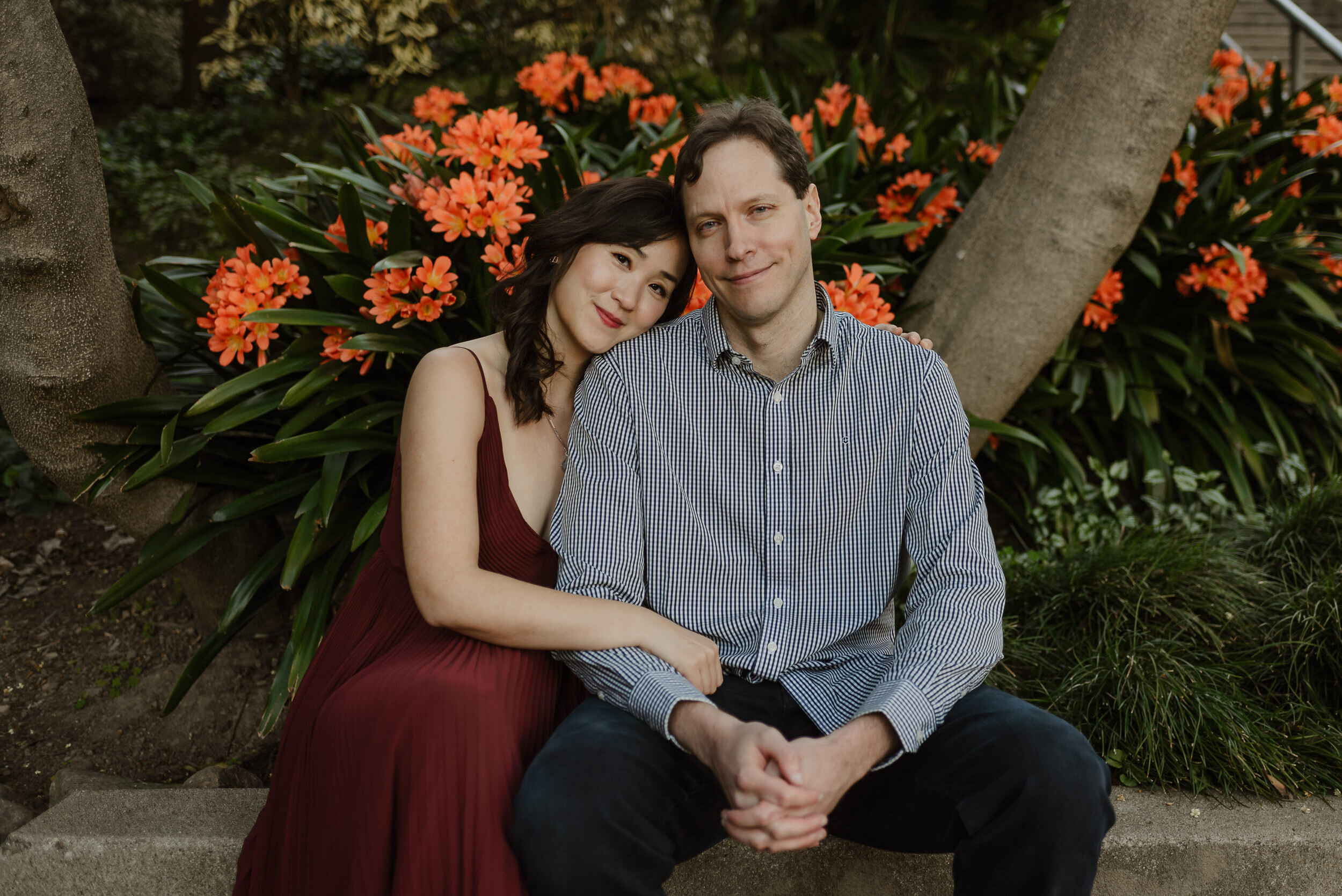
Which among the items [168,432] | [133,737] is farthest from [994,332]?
[133,737]

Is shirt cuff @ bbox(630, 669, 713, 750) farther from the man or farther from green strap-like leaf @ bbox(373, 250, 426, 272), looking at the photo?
green strap-like leaf @ bbox(373, 250, 426, 272)

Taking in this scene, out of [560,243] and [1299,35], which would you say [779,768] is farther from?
[1299,35]

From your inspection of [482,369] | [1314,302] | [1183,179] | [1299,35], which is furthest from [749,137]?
[1299,35]

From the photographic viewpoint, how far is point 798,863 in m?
2.09

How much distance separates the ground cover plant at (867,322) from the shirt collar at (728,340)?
1.43ft

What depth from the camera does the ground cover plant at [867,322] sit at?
254 cm

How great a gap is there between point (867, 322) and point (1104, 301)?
1217 mm

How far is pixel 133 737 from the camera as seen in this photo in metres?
2.76

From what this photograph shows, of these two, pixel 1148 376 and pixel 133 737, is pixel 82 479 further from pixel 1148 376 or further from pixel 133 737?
pixel 1148 376

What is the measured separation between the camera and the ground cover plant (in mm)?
2535

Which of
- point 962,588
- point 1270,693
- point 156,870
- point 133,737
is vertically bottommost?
point 133,737

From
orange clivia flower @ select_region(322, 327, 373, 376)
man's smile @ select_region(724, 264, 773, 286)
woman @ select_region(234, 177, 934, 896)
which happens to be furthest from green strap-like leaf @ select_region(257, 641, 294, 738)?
man's smile @ select_region(724, 264, 773, 286)

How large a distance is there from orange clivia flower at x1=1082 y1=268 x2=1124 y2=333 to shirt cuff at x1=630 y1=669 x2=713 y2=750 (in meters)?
2.39

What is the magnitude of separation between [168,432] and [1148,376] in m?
3.27
